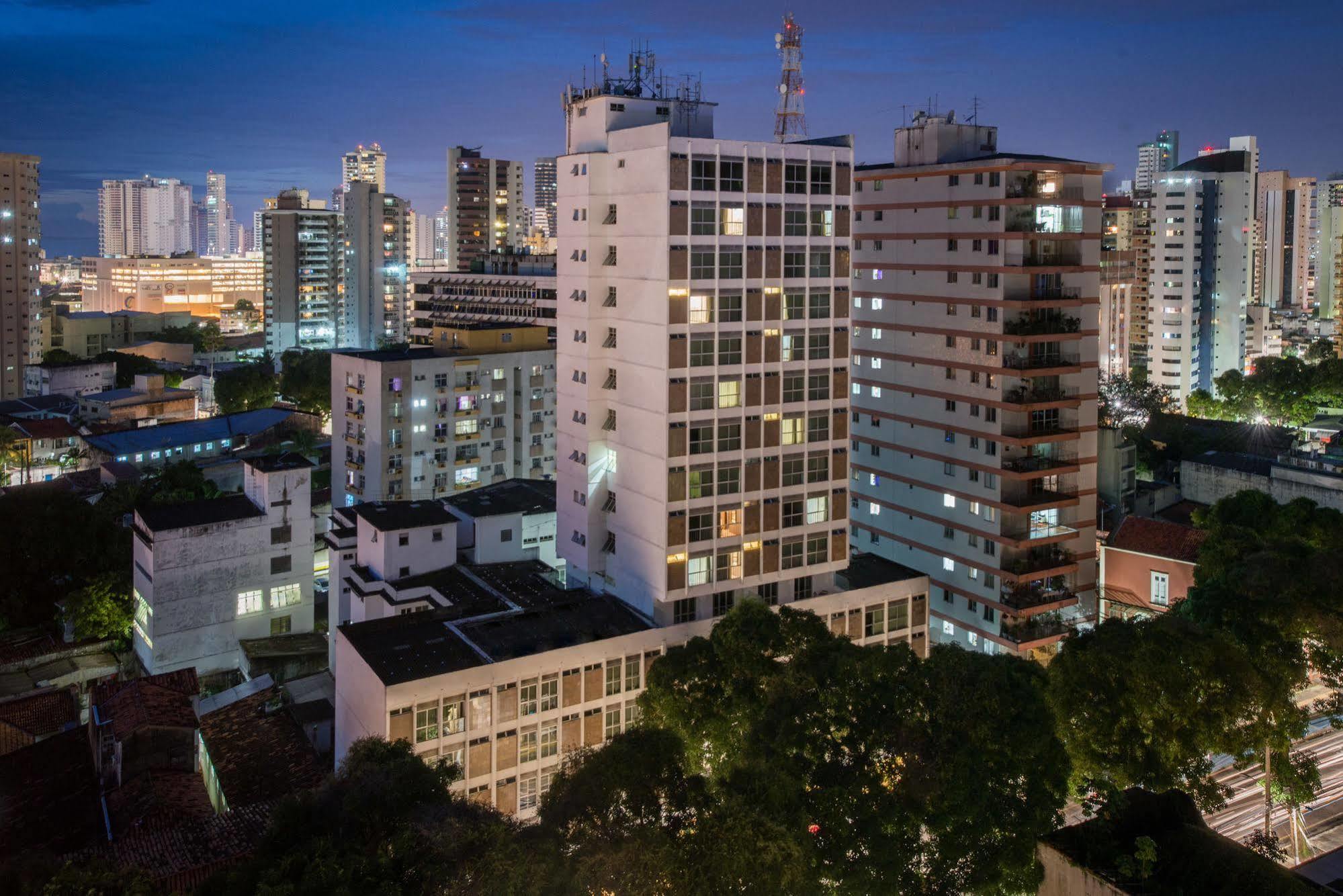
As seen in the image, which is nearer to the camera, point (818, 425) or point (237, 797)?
point (237, 797)

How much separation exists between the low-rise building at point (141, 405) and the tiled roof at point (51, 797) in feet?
183

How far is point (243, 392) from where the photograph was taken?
348 ft

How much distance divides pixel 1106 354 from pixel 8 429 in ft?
345

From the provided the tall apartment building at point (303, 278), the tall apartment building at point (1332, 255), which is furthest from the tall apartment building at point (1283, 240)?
the tall apartment building at point (303, 278)

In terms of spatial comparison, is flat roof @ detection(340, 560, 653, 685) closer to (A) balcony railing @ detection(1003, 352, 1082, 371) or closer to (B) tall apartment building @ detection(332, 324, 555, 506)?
(A) balcony railing @ detection(1003, 352, 1082, 371)

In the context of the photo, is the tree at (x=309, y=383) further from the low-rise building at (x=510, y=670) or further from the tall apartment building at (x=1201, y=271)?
the tall apartment building at (x=1201, y=271)

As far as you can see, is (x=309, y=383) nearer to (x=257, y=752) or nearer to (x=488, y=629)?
(x=257, y=752)

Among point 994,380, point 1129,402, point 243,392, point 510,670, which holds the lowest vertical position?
point 510,670

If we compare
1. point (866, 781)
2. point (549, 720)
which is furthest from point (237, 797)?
point (866, 781)

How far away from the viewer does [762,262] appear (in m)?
35.6

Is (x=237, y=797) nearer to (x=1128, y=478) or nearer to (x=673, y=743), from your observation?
(x=673, y=743)

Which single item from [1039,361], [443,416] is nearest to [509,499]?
[443,416]

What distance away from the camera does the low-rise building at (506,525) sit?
43.2 m

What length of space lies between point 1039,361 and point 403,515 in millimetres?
27236
